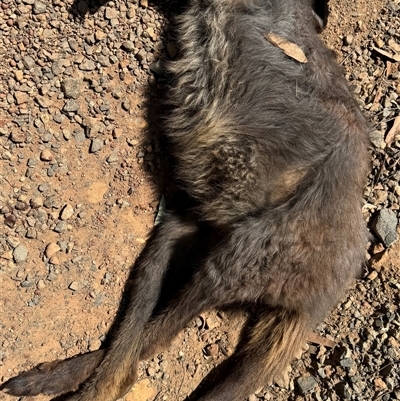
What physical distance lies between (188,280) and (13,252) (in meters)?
1.27

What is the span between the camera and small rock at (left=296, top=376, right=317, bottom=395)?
150 inches

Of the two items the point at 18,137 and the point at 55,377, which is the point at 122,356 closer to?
the point at 55,377

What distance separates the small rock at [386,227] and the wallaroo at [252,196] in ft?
0.97

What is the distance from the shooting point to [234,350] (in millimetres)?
3895

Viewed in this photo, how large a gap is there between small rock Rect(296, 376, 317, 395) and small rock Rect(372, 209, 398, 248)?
114 centimetres

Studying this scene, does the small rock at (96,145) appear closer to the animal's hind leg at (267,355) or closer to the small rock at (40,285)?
the small rock at (40,285)

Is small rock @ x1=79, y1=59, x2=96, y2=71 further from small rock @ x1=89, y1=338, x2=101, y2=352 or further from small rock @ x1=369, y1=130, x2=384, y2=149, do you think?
small rock @ x1=369, y1=130, x2=384, y2=149

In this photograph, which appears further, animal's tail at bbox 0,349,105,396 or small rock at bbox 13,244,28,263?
small rock at bbox 13,244,28,263

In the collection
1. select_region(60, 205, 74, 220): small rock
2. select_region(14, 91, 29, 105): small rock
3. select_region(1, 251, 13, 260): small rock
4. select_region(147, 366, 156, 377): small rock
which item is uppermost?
select_region(14, 91, 29, 105): small rock

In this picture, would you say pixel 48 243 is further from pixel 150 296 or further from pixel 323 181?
pixel 323 181

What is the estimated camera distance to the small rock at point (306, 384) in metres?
3.82

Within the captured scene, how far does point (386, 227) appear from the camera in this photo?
12.6 ft

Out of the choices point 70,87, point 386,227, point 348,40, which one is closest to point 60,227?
point 70,87

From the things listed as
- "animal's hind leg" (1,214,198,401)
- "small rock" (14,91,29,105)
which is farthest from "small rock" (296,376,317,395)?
"small rock" (14,91,29,105)
